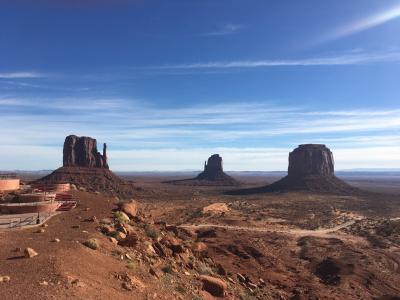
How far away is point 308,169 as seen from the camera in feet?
504

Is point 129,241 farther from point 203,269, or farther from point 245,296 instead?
point 245,296

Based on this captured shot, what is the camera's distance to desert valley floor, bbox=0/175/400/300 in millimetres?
13844

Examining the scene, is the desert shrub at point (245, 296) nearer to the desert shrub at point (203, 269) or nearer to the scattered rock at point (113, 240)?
the desert shrub at point (203, 269)

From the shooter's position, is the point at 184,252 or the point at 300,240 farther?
the point at 300,240

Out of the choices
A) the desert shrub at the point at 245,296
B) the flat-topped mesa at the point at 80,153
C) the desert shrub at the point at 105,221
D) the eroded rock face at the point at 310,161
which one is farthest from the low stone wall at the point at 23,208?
the eroded rock face at the point at 310,161

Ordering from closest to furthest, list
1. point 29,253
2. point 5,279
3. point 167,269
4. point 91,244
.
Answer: point 5,279 → point 29,253 → point 91,244 → point 167,269

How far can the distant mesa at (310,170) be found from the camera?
14388cm

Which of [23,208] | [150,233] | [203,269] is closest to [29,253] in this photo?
[150,233]

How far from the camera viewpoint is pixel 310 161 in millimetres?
153625

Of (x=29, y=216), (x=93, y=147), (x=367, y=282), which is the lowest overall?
(x=367, y=282)

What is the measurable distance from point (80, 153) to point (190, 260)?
121m

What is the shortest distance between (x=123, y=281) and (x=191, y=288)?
401 cm

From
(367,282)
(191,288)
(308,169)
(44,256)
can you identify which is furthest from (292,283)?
(308,169)

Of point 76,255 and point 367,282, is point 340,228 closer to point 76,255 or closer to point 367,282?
point 367,282
